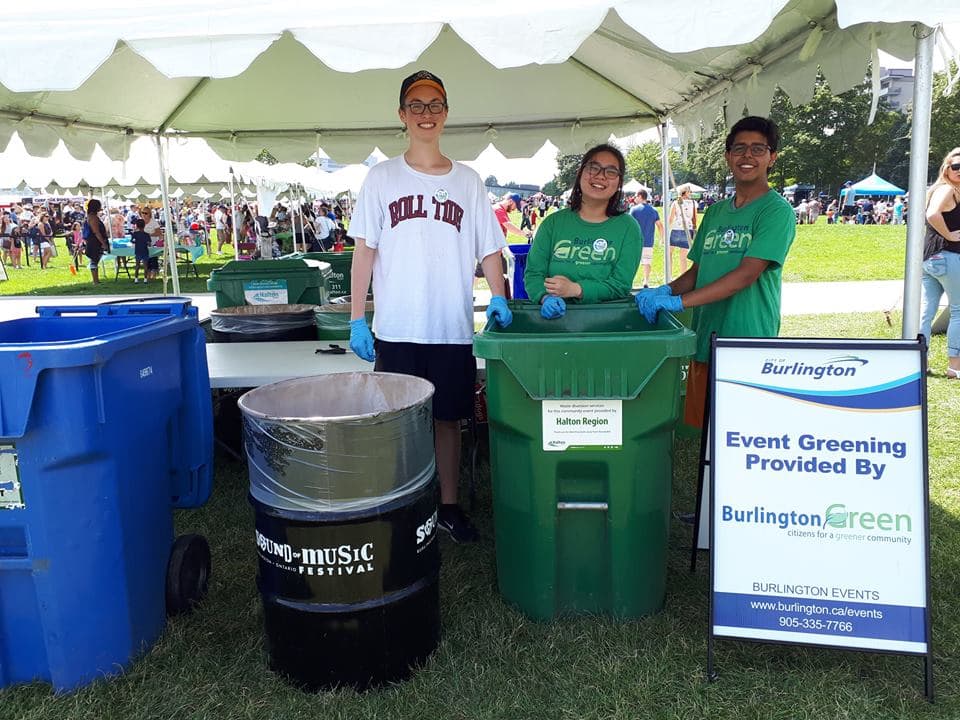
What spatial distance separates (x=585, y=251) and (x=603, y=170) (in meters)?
0.34

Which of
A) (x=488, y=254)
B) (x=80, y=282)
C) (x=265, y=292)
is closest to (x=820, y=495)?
(x=488, y=254)

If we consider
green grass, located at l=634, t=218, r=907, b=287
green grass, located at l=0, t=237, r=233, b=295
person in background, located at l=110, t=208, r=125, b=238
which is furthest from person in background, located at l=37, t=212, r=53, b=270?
green grass, located at l=634, t=218, r=907, b=287

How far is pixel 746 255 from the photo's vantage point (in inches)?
107

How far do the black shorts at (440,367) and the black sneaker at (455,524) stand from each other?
50cm

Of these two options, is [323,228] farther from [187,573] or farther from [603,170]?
[187,573]

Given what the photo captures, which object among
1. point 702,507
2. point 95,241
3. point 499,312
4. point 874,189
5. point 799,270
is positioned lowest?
point 702,507

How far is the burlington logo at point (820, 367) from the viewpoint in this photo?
2205 millimetres

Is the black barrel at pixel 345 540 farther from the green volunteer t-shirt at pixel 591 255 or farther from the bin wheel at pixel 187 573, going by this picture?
the green volunteer t-shirt at pixel 591 255

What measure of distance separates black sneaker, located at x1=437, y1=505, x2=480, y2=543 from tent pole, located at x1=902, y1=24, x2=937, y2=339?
1965mm

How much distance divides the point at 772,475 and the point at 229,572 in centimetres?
228

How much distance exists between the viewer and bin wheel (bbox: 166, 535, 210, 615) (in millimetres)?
2582

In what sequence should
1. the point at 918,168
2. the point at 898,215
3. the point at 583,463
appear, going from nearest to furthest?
the point at 918,168
the point at 583,463
the point at 898,215

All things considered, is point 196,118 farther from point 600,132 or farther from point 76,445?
point 76,445

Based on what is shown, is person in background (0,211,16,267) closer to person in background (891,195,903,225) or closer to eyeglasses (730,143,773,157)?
eyeglasses (730,143,773,157)
